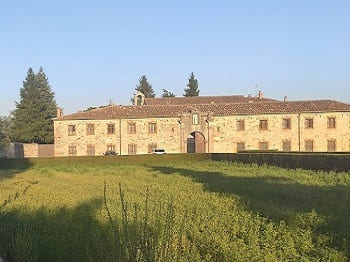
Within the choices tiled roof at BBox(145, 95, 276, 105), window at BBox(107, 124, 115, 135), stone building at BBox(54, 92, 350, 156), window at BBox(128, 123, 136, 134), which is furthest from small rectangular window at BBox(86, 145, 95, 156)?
tiled roof at BBox(145, 95, 276, 105)

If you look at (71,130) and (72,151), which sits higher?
(71,130)

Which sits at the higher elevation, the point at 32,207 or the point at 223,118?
the point at 223,118

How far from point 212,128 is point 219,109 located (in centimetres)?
252

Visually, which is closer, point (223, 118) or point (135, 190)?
point (135, 190)

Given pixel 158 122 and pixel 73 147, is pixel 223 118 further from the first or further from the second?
pixel 73 147

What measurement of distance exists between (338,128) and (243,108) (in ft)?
33.7

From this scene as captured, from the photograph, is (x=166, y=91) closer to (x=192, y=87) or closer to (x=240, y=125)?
(x=192, y=87)

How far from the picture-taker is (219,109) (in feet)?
168

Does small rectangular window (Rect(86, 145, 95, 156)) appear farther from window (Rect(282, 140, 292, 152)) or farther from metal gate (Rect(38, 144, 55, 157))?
window (Rect(282, 140, 292, 152))

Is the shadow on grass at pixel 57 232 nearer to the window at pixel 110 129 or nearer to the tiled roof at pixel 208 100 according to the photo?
the window at pixel 110 129

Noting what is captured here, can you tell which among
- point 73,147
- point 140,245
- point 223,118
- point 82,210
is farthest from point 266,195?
point 73,147

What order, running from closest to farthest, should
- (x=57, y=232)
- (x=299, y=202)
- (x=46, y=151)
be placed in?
(x=57, y=232)
(x=299, y=202)
(x=46, y=151)

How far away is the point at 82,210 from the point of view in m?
10.9

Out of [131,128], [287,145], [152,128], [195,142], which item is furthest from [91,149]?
[287,145]
